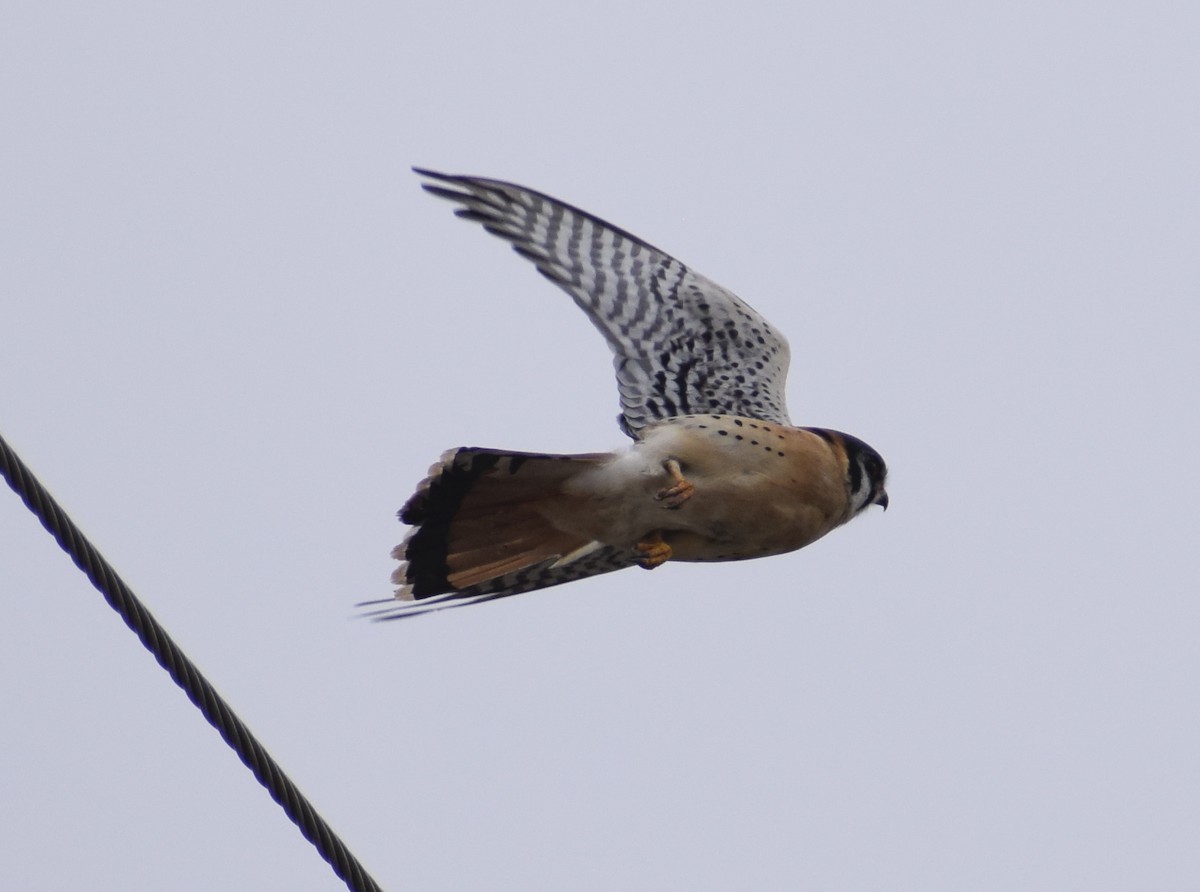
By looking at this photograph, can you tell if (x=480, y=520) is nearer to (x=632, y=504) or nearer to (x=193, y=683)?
(x=632, y=504)

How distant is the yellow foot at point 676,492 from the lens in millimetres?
5430

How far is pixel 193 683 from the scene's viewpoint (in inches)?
135

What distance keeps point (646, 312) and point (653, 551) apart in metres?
1.56

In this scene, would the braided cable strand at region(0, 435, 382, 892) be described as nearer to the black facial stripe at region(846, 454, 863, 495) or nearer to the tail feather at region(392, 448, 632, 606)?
the tail feather at region(392, 448, 632, 606)

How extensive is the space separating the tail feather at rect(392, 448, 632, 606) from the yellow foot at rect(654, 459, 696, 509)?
0.23 m

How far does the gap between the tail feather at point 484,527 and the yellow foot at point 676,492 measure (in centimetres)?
23

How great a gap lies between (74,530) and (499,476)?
2.14 m


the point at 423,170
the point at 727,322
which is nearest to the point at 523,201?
the point at 423,170

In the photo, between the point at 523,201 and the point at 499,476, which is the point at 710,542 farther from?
the point at 523,201

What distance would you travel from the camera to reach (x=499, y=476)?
5.36 metres

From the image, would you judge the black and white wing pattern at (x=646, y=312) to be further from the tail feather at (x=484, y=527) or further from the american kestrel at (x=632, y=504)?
the tail feather at (x=484, y=527)

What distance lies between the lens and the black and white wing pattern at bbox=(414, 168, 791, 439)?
667cm

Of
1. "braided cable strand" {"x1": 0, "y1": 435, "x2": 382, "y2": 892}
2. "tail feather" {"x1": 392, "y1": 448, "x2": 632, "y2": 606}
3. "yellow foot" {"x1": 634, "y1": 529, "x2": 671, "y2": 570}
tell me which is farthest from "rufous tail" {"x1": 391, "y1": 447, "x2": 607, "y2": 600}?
"braided cable strand" {"x1": 0, "y1": 435, "x2": 382, "y2": 892}

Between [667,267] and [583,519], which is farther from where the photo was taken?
[667,267]
